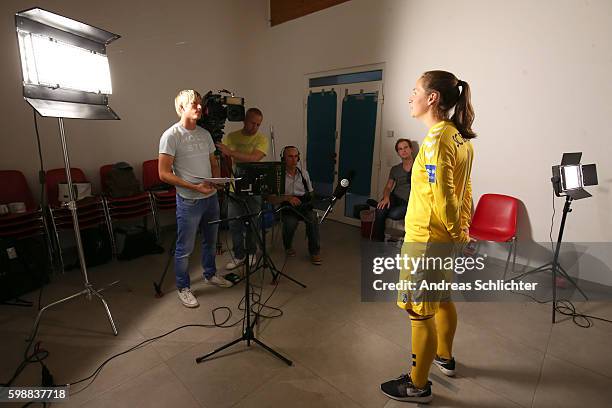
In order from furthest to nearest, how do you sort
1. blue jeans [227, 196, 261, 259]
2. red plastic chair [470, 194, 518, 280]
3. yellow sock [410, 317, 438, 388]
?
blue jeans [227, 196, 261, 259], red plastic chair [470, 194, 518, 280], yellow sock [410, 317, 438, 388]

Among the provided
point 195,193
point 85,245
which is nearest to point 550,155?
point 195,193

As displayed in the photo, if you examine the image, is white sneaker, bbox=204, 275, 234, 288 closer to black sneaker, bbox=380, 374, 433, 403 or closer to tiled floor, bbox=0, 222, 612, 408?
tiled floor, bbox=0, 222, 612, 408

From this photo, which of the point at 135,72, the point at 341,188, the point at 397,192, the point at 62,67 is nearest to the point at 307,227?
the point at 397,192

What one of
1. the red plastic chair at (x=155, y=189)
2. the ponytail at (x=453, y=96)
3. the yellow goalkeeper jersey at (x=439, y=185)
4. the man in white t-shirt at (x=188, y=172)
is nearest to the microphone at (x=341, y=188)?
the yellow goalkeeper jersey at (x=439, y=185)

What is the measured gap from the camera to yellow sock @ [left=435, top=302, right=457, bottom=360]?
155 centimetres

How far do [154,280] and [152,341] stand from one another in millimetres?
945

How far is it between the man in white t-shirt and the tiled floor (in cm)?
46

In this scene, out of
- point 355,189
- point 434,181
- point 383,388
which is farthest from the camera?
point 355,189

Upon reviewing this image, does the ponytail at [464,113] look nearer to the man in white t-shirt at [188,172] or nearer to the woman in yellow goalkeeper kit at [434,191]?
the woman in yellow goalkeeper kit at [434,191]

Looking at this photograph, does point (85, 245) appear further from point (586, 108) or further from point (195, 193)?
point (586, 108)

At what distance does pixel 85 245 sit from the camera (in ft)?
10.2

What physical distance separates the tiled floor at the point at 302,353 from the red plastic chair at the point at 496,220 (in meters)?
0.59

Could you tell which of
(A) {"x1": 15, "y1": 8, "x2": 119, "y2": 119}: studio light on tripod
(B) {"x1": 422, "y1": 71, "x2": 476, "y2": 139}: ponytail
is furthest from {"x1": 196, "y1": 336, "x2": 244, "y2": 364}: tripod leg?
(B) {"x1": 422, "y1": 71, "x2": 476, "y2": 139}: ponytail

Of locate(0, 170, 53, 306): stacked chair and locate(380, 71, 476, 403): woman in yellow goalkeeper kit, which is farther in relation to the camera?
locate(0, 170, 53, 306): stacked chair
